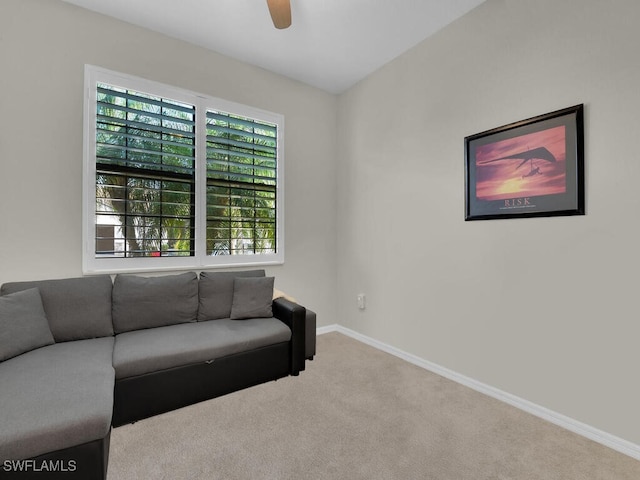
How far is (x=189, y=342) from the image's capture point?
2.19 m

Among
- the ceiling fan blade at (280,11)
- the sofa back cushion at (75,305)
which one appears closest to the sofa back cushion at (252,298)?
the sofa back cushion at (75,305)

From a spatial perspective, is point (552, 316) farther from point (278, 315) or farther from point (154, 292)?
point (154, 292)

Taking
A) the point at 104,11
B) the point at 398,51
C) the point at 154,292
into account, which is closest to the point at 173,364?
the point at 154,292

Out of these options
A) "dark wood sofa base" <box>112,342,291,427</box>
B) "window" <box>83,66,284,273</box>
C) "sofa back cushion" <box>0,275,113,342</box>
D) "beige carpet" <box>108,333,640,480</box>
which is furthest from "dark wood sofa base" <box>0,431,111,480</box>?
"window" <box>83,66,284,273</box>

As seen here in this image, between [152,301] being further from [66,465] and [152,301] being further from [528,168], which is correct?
[528,168]

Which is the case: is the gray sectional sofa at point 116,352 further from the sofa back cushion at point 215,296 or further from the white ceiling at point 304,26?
the white ceiling at point 304,26

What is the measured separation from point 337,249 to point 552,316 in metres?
2.38

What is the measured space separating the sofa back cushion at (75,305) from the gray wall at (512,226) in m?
2.48

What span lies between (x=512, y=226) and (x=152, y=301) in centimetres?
280

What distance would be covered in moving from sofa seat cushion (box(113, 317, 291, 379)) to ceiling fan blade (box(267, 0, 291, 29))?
7.20 ft

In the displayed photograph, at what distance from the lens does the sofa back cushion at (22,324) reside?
5.98ft

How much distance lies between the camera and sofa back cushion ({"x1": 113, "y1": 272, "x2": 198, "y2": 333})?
238cm
